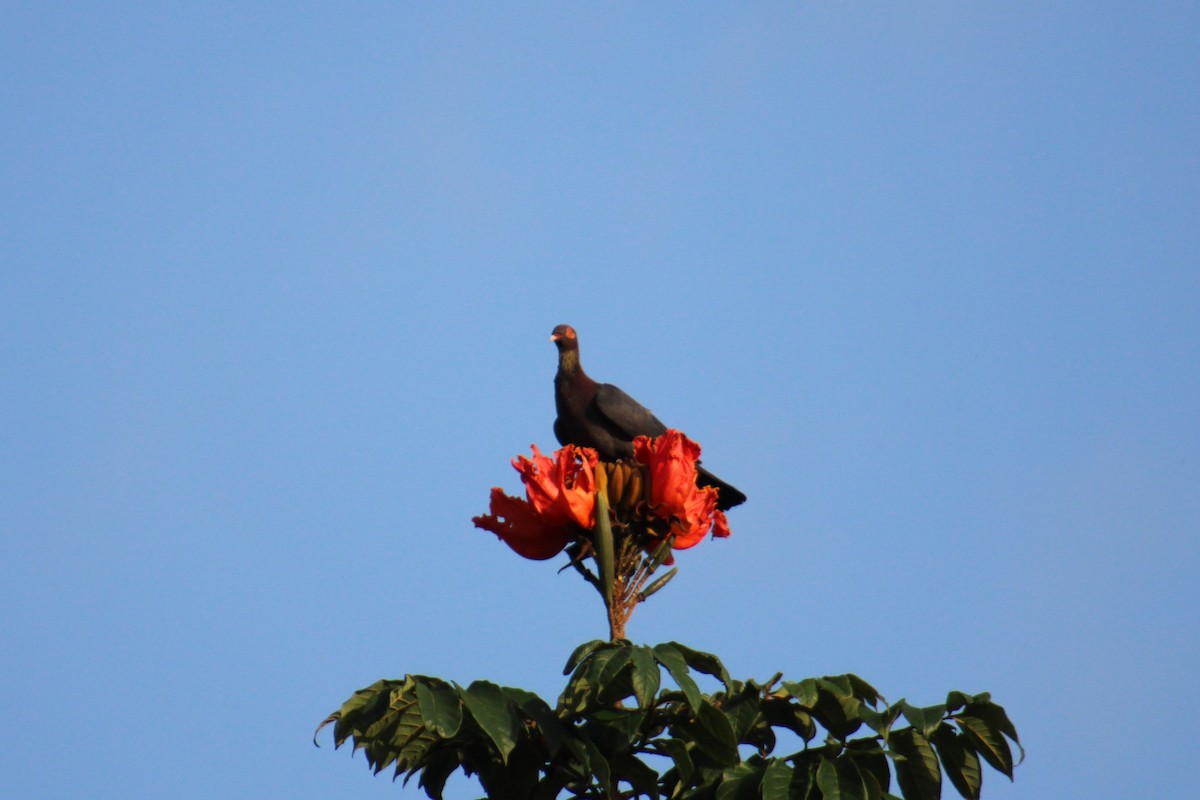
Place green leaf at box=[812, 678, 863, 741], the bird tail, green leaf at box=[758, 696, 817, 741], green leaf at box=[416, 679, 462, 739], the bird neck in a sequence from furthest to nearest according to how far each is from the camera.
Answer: the bird neck → the bird tail → green leaf at box=[758, 696, 817, 741] → green leaf at box=[812, 678, 863, 741] → green leaf at box=[416, 679, 462, 739]

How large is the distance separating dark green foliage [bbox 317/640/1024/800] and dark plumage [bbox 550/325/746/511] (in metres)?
2.81

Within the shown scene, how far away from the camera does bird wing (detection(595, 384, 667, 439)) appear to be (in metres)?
7.19

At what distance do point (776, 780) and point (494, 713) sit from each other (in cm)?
81

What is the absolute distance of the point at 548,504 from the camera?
504cm

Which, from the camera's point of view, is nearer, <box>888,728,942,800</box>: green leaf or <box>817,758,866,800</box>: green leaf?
<box>817,758,866,800</box>: green leaf

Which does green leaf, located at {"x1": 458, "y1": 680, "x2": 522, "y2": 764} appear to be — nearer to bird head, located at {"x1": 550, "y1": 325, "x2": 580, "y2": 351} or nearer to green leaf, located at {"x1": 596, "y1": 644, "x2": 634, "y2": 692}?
green leaf, located at {"x1": 596, "y1": 644, "x2": 634, "y2": 692}

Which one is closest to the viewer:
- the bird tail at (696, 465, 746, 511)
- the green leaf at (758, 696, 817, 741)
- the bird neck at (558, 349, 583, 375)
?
the green leaf at (758, 696, 817, 741)

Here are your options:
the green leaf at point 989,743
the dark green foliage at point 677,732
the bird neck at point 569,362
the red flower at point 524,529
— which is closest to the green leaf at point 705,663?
the dark green foliage at point 677,732

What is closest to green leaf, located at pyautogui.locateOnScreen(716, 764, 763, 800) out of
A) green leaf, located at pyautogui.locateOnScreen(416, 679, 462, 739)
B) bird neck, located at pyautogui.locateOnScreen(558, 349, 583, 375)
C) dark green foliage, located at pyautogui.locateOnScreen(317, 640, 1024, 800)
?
dark green foliage, located at pyautogui.locateOnScreen(317, 640, 1024, 800)

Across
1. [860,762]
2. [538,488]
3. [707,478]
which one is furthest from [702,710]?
[707,478]

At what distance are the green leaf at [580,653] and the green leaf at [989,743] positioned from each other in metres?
1.09

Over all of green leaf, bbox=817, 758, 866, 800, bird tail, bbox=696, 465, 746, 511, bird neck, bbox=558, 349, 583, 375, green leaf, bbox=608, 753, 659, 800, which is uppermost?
bird neck, bbox=558, 349, 583, 375

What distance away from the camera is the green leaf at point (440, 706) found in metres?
3.97

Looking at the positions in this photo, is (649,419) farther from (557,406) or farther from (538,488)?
(538,488)
